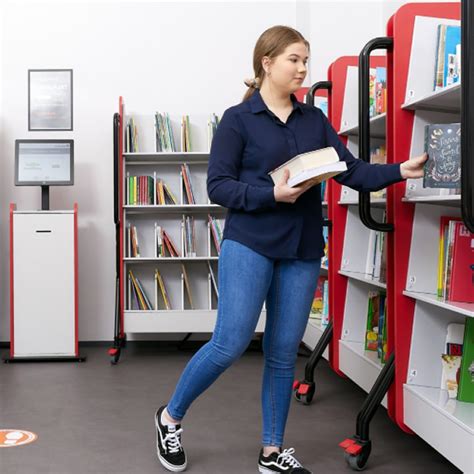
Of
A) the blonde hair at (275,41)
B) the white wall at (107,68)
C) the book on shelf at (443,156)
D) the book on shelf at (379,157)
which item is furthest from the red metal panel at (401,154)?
the white wall at (107,68)

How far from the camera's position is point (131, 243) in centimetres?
468

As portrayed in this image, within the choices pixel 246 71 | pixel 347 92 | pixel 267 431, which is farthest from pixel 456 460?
pixel 246 71

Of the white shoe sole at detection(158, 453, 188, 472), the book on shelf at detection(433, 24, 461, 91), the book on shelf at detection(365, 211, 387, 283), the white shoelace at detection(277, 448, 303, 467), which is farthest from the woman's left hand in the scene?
the white shoe sole at detection(158, 453, 188, 472)

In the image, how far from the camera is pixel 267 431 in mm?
2330

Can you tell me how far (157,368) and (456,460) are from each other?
2.48m

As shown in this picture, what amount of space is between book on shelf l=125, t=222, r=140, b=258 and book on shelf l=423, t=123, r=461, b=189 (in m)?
2.78

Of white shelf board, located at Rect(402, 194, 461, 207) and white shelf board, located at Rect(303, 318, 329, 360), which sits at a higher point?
white shelf board, located at Rect(402, 194, 461, 207)

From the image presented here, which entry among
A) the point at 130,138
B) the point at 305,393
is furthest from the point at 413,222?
the point at 130,138

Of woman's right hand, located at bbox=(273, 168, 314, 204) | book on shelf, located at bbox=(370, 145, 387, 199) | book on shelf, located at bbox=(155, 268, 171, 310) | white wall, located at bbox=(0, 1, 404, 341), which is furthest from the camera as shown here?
white wall, located at bbox=(0, 1, 404, 341)

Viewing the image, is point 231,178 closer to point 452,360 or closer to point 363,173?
point 363,173

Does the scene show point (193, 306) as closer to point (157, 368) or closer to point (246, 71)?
point (157, 368)

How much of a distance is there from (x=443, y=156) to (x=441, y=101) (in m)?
0.29

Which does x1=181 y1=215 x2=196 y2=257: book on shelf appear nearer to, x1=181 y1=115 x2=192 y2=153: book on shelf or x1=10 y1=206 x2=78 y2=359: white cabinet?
x1=181 y1=115 x2=192 y2=153: book on shelf

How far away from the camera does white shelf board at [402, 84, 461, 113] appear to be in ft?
6.89
